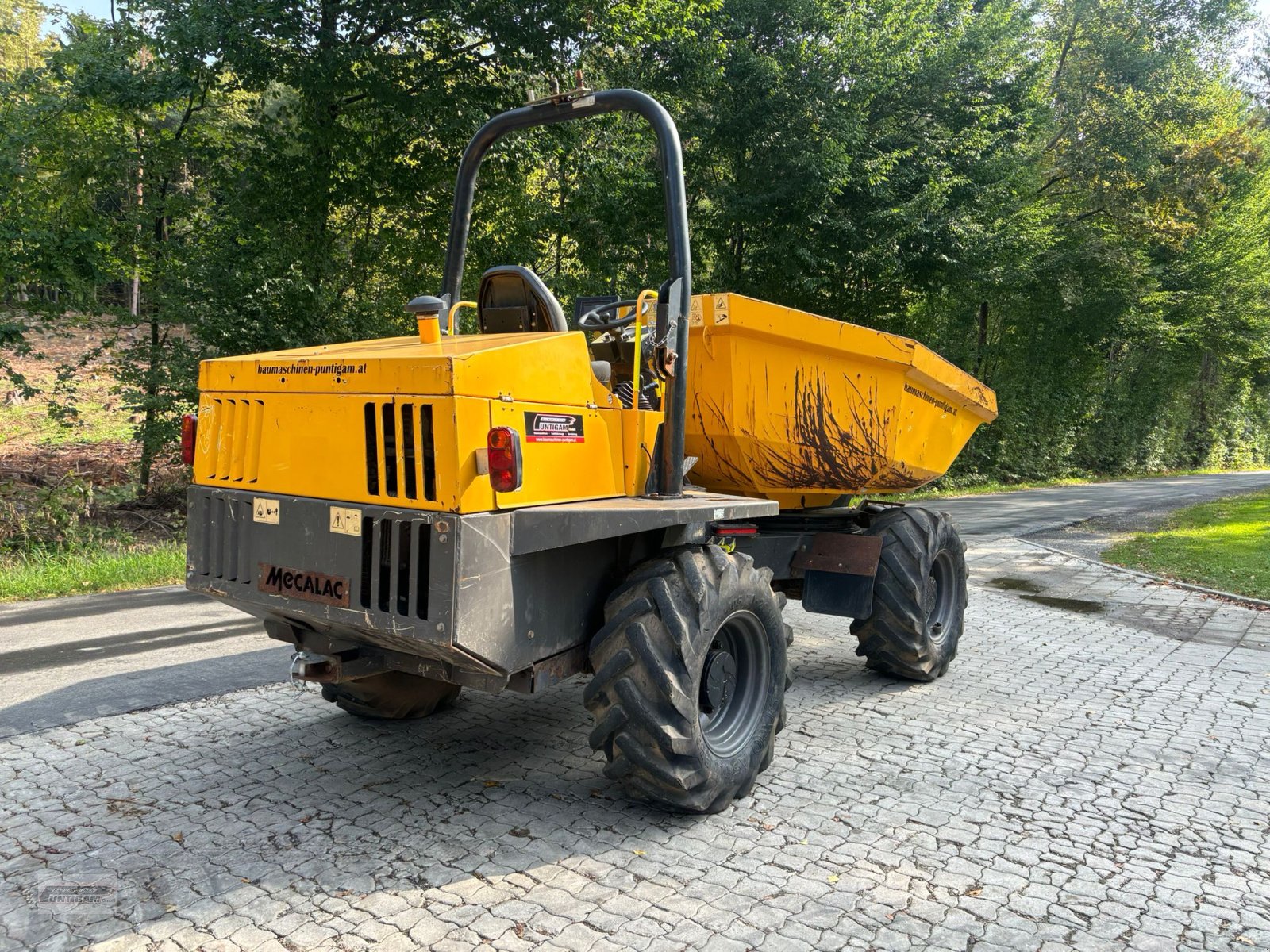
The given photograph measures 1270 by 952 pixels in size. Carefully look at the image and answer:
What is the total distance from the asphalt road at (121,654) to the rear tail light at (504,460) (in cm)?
320

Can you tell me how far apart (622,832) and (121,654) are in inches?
168

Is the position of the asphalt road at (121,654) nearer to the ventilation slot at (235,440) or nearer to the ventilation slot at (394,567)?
the ventilation slot at (235,440)

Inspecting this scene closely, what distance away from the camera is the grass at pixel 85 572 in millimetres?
8297

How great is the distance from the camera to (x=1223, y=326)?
102 feet

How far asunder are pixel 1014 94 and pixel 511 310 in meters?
20.3

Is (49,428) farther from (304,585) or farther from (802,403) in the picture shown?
(802,403)

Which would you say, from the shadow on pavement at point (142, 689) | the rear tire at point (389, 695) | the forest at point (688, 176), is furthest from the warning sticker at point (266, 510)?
the forest at point (688, 176)

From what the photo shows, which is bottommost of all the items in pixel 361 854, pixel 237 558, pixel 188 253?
pixel 361 854

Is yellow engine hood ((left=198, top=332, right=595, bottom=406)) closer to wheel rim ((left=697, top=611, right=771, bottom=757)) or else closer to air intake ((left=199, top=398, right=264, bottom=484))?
air intake ((left=199, top=398, right=264, bottom=484))

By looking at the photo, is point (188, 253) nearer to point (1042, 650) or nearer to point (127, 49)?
point (127, 49)

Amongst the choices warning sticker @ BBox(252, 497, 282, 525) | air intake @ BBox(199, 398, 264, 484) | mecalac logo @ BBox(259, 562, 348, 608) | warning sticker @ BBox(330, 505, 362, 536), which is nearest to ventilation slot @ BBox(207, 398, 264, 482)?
air intake @ BBox(199, 398, 264, 484)

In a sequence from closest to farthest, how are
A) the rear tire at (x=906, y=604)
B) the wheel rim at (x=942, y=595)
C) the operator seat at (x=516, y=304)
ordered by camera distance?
1. the operator seat at (x=516, y=304)
2. the rear tire at (x=906, y=604)
3. the wheel rim at (x=942, y=595)

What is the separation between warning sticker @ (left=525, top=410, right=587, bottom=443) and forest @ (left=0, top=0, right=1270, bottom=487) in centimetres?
996

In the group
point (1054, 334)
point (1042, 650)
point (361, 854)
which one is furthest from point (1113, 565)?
point (1054, 334)
